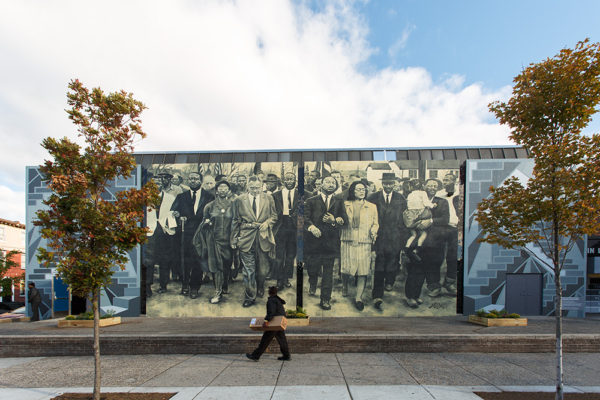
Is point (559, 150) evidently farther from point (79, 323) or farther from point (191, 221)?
point (79, 323)

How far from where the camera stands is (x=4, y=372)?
24.5 ft

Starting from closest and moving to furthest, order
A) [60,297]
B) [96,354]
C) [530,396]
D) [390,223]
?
[530,396], [96,354], [390,223], [60,297]

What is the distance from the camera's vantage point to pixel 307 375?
22.6 feet

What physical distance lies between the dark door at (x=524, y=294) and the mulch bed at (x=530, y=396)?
32.6ft

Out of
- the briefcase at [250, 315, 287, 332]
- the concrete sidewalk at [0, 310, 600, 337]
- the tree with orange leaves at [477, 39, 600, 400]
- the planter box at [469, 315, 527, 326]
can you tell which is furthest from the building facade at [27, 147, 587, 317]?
the tree with orange leaves at [477, 39, 600, 400]

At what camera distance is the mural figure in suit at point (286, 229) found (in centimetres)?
1502

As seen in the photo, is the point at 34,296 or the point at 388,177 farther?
the point at 388,177

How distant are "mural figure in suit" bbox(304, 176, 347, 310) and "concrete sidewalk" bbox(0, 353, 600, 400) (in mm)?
6374

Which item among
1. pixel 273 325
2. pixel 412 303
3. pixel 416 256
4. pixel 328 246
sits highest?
pixel 328 246

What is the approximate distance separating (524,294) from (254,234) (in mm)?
13214

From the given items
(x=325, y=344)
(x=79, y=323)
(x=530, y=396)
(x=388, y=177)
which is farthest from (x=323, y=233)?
(x=79, y=323)

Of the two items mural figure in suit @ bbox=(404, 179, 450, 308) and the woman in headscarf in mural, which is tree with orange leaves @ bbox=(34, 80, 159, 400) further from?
mural figure in suit @ bbox=(404, 179, 450, 308)

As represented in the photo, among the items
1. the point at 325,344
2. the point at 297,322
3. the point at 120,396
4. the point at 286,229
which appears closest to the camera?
the point at 120,396

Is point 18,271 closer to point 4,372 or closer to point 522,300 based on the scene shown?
point 4,372
